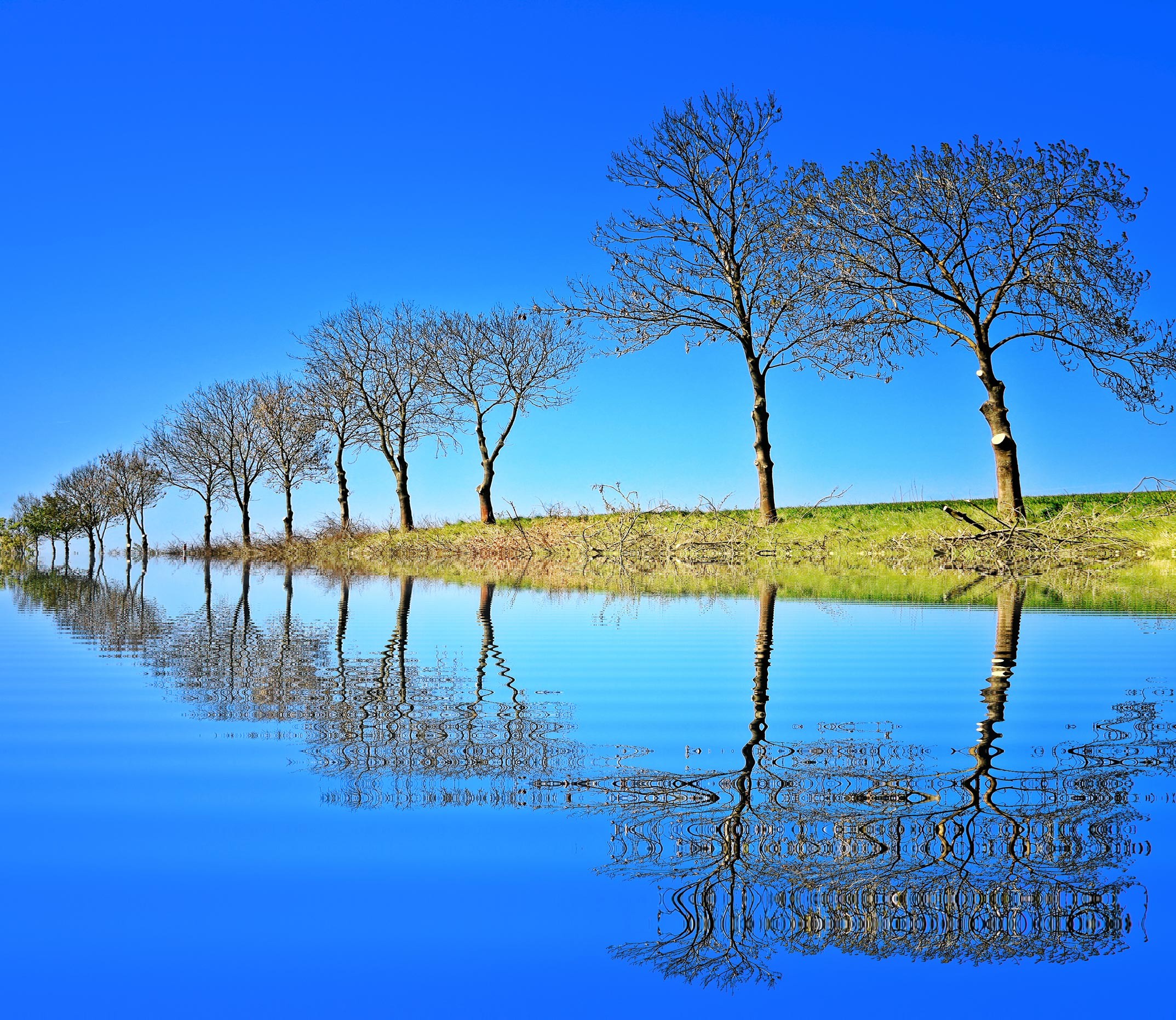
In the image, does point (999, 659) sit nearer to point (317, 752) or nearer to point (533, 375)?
point (317, 752)

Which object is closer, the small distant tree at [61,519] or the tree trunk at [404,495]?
the tree trunk at [404,495]

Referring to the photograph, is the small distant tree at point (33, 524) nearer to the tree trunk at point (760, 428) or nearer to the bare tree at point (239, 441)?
the bare tree at point (239, 441)

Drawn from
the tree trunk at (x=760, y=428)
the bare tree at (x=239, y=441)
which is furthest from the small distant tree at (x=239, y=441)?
the tree trunk at (x=760, y=428)

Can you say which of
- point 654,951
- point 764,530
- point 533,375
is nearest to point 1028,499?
point 764,530

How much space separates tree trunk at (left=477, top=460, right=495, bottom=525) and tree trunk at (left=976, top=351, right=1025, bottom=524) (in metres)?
22.7

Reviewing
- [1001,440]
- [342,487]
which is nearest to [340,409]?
[342,487]

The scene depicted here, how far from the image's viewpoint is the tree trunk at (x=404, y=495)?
44594 mm

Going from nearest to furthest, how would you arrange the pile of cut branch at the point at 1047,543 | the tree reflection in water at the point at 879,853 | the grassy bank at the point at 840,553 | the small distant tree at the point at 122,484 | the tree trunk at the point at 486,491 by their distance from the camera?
1. the tree reflection in water at the point at 879,853
2. the grassy bank at the point at 840,553
3. the pile of cut branch at the point at 1047,543
4. the tree trunk at the point at 486,491
5. the small distant tree at the point at 122,484

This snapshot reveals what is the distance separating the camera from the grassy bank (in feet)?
41.2

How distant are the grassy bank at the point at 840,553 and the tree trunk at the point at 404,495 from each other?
38.7ft

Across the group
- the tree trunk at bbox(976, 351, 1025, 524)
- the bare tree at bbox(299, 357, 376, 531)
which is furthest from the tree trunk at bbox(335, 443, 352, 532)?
the tree trunk at bbox(976, 351, 1025, 524)

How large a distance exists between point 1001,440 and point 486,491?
2362cm

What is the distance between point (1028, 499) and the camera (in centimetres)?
2747

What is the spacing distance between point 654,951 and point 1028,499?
28071mm
